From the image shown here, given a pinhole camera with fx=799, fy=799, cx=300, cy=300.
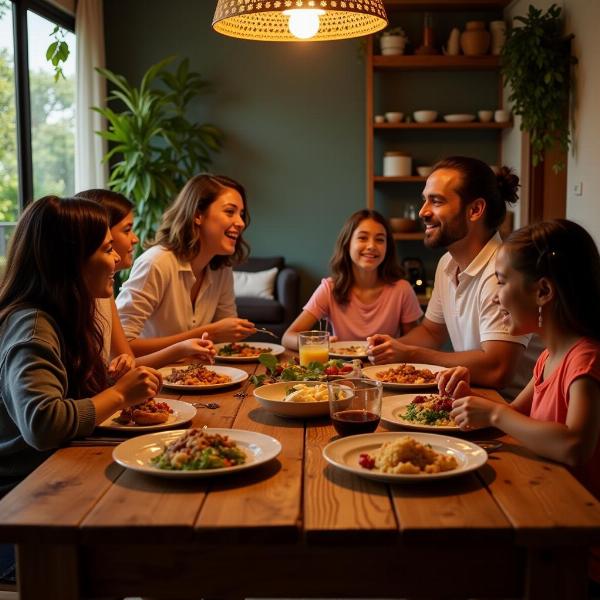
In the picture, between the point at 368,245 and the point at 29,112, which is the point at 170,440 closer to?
the point at 368,245

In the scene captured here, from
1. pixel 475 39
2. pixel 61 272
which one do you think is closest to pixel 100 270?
pixel 61 272

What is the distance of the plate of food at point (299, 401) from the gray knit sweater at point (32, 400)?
402 mm

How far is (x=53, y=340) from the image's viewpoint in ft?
5.48

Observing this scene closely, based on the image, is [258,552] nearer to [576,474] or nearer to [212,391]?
[576,474]

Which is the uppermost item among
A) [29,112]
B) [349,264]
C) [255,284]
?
[29,112]

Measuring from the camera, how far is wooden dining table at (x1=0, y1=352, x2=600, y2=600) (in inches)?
47.2

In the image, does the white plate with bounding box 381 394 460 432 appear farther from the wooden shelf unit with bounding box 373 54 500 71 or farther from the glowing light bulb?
the wooden shelf unit with bounding box 373 54 500 71

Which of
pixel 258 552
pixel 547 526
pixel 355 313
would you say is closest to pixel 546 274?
pixel 547 526

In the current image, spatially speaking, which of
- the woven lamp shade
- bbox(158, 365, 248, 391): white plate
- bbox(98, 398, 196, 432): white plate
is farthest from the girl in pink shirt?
bbox(98, 398, 196, 432): white plate

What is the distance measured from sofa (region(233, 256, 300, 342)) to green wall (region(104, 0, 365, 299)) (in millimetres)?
552

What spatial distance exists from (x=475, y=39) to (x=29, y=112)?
3268 millimetres

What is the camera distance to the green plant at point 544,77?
479 centimetres

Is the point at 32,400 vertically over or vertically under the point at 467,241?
under

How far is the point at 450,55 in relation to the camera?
6.08 m
